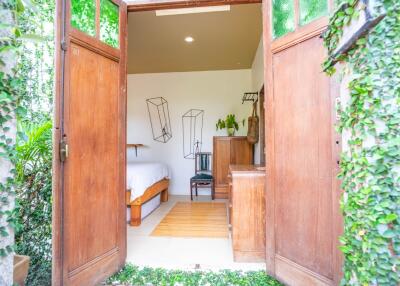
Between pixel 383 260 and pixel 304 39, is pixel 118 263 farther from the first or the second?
pixel 304 39

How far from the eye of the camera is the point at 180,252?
2408 mm

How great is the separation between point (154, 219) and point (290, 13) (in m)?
3.09

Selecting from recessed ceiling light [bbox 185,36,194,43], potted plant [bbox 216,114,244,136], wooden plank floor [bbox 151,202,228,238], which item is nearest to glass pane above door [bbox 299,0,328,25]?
wooden plank floor [bbox 151,202,228,238]

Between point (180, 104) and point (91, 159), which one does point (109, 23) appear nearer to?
point (91, 159)

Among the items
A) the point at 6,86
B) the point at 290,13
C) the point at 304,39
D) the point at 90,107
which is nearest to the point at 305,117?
the point at 304,39

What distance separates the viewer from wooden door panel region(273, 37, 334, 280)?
5.16ft

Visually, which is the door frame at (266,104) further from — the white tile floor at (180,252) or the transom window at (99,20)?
the white tile floor at (180,252)

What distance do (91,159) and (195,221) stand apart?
210 centimetres

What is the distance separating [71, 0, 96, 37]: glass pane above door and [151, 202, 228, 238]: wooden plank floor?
231 centimetres

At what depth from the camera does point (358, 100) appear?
1.12m

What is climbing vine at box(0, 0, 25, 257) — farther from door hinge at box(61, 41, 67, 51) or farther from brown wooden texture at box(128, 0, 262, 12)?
brown wooden texture at box(128, 0, 262, 12)

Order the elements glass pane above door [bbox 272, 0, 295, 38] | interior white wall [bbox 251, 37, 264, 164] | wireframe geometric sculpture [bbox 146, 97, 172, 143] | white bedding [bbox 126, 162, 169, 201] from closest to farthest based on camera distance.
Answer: glass pane above door [bbox 272, 0, 295, 38] → white bedding [bbox 126, 162, 169, 201] → interior white wall [bbox 251, 37, 264, 164] → wireframe geometric sculpture [bbox 146, 97, 172, 143]

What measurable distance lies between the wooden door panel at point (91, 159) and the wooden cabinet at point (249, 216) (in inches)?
42.7


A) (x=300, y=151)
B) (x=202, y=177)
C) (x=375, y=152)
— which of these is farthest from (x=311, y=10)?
(x=202, y=177)
